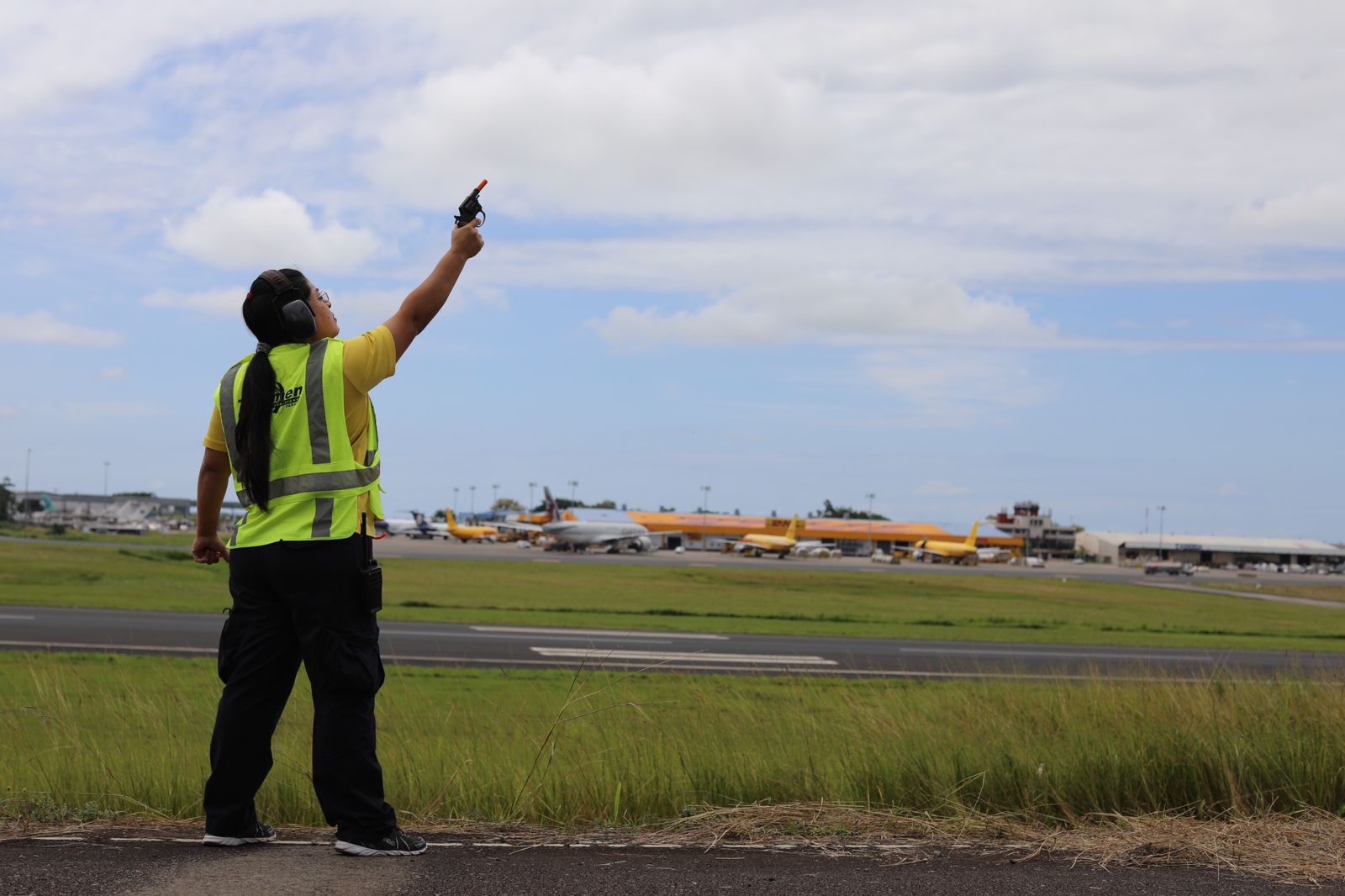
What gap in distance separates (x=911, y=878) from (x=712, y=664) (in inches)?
499

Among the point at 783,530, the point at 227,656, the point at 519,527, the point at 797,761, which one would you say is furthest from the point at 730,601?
the point at 783,530

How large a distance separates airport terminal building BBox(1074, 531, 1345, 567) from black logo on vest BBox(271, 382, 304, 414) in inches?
6155

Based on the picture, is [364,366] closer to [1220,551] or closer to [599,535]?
[599,535]

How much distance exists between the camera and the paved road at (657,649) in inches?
617

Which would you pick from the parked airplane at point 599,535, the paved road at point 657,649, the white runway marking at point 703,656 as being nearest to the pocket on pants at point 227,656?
the paved road at point 657,649

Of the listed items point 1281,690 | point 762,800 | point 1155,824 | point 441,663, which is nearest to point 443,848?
point 762,800

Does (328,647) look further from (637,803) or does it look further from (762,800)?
(762,800)

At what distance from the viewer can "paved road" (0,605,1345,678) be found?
15.7 m

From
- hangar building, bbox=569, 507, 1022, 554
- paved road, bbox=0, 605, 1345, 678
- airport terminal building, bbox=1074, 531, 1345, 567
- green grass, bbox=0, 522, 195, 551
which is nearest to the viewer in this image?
paved road, bbox=0, 605, 1345, 678

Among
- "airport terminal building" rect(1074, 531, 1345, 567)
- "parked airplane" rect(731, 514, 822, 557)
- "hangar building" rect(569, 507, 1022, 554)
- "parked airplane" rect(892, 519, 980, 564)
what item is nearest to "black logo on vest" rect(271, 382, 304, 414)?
"parked airplane" rect(731, 514, 822, 557)

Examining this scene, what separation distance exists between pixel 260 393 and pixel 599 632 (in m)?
17.4

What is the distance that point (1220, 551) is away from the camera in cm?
15488

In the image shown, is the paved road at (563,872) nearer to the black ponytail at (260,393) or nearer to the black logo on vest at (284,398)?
the black ponytail at (260,393)

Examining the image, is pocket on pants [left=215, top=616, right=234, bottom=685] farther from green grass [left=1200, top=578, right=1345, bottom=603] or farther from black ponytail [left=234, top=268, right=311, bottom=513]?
green grass [left=1200, top=578, right=1345, bottom=603]
